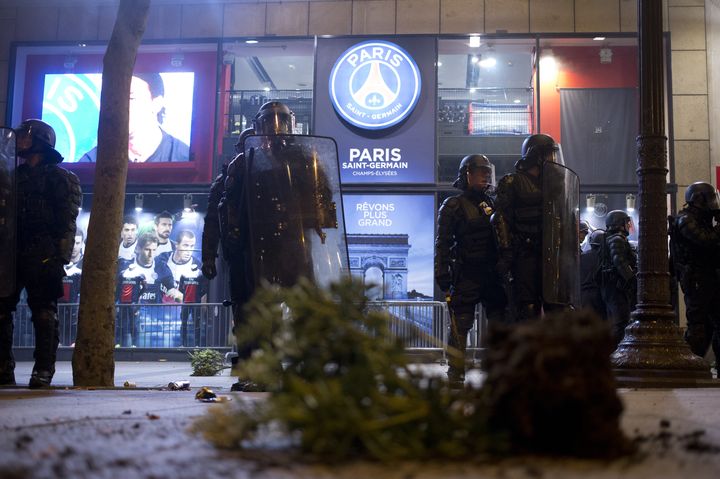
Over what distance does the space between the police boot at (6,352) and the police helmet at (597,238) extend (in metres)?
7.14

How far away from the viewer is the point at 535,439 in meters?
2.19

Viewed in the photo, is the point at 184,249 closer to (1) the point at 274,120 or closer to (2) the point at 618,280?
(2) the point at 618,280

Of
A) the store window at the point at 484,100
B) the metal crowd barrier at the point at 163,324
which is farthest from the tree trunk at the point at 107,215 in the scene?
the store window at the point at 484,100

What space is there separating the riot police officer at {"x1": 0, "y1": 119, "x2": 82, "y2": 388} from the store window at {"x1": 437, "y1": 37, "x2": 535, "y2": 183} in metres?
8.48

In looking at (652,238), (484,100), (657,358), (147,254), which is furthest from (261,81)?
(657,358)

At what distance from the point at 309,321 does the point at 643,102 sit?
18.2 ft

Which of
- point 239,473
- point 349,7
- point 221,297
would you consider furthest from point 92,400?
point 349,7

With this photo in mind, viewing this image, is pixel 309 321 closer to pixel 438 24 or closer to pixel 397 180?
pixel 397 180

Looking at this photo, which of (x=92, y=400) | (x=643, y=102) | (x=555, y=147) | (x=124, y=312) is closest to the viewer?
(x=92, y=400)

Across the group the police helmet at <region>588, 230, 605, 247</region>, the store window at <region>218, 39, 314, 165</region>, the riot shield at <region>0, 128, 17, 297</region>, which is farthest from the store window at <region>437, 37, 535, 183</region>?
the riot shield at <region>0, 128, 17, 297</region>

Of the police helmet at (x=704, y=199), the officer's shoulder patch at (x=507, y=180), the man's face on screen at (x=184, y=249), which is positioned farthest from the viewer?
the man's face on screen at (x=184, y=249)

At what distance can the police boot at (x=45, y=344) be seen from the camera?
6.70 metres

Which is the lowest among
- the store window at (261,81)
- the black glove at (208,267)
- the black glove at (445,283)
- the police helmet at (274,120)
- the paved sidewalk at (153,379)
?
the paved sidewalk at (153,379)

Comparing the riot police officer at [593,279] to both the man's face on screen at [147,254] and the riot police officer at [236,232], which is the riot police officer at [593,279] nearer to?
the riot police officer at [236,232]
